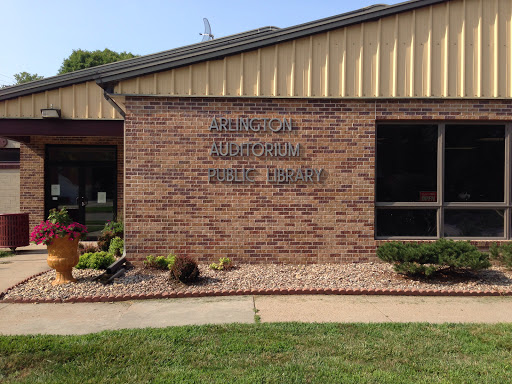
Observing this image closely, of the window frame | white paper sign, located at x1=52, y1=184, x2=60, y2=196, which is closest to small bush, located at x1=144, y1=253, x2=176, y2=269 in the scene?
the window frame

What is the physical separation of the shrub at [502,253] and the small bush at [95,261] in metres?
6.88

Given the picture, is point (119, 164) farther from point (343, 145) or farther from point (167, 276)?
point (343, 145)

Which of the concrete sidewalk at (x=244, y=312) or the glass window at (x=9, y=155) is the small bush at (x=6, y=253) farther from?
the glass window at (x=9, y=155)

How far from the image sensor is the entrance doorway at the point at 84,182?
12961mm

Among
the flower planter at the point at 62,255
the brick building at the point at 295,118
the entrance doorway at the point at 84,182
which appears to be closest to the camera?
the flower planter at the point at 62,255

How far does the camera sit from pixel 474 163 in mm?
8609

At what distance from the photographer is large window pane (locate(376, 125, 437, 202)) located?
849 cm

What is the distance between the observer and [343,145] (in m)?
8.30

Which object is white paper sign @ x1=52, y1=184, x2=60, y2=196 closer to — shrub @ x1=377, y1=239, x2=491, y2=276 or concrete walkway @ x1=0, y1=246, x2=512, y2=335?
concrete walkway @ x1=0, y1=246, x2=512, y2=335

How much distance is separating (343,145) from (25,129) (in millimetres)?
7945

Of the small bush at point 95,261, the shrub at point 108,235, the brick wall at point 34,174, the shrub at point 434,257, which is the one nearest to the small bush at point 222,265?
the small bush at point 95,261

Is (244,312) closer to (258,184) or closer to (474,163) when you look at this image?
(258,184)

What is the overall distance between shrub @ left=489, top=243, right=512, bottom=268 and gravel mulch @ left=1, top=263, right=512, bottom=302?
22cm

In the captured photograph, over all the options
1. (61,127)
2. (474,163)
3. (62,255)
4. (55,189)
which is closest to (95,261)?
(62,255)
